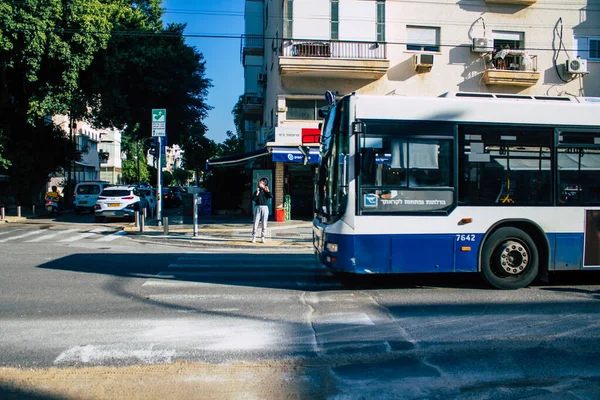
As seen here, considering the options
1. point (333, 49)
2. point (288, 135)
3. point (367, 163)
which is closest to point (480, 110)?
point (367, 163)

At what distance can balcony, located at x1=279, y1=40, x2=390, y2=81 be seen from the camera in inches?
821

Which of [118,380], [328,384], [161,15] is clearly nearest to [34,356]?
[118,380]

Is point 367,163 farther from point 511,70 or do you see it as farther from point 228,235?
point 511,70

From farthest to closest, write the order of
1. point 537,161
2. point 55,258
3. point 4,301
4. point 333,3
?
point 333,3, point 55,258, point 537,161, point 4,301

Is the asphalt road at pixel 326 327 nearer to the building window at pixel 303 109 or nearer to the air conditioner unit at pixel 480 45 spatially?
the building window at pixel 303 109

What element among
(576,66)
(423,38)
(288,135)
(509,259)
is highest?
(423,38)

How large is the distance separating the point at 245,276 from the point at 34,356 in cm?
473

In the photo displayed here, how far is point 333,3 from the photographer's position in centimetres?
2142

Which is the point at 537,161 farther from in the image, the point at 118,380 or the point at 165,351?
the point at 118,380

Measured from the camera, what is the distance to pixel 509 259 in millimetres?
8086

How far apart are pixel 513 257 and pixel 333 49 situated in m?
15.0

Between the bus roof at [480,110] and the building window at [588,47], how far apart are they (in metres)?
17.3

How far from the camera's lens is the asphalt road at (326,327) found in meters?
4.66

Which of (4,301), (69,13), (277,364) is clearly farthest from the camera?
(69,13)
